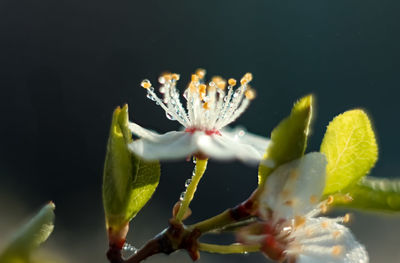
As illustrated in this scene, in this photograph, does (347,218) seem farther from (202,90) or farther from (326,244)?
(202,90)

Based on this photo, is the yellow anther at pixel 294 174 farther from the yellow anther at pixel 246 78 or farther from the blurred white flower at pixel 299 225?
the yellow anther at pixel 246 78

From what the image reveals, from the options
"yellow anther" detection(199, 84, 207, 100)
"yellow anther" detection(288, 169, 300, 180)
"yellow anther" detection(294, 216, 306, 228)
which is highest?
"yellow anther" detection(199, 84, 207, 100)

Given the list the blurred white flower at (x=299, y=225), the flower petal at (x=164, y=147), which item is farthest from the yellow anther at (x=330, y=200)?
the flower petal at (x=164, y=147)

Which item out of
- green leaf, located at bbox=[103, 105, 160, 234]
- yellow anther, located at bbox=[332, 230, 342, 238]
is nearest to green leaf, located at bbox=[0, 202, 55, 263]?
green leaf, located at bbox=[103, 105, 160, 234]

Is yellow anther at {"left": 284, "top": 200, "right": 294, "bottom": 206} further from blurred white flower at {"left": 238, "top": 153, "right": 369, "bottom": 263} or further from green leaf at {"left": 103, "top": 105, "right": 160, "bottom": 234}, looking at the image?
green leaf at {"left": 103, "top": 105, "right": 160, "bottom": 234}

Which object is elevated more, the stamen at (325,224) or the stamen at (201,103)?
the stamen at (201,103)

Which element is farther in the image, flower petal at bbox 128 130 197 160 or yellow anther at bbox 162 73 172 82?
yellow anther at bbox 162 73 172 82

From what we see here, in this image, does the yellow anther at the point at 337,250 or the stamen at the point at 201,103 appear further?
the stamen at the point at 201,103
